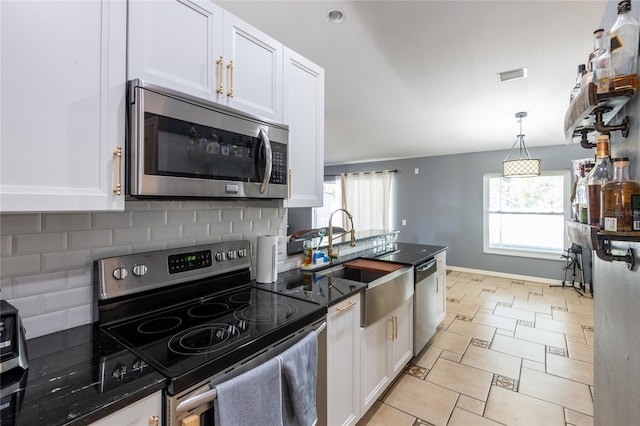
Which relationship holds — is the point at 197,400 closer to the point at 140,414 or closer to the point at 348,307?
the point at 140,414

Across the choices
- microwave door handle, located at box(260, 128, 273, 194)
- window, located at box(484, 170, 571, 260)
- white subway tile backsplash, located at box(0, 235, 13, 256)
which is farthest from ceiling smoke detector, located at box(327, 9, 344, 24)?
window, located at box(484, 170, 571, 260)

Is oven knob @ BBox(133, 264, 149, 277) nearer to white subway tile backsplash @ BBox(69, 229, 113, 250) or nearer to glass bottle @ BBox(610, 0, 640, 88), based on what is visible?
white subway tile backsplash @ BBox(69, 229, 113, 250)

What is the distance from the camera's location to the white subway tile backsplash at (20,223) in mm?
1031

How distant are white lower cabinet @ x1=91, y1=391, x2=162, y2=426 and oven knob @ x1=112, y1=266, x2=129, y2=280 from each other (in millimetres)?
608

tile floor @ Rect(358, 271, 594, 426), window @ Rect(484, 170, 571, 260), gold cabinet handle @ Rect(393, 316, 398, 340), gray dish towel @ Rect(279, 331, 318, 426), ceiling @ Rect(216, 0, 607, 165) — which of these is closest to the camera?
gray dish towel @ Rect(279, 331, 318, 426)

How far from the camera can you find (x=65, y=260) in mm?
1153

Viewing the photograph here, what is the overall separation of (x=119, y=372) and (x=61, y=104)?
84 cm

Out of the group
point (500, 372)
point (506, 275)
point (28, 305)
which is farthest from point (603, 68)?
point (506, 275)

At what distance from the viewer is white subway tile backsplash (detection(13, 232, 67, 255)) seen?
1.06m

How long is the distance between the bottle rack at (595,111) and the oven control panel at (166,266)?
1604 millimetres

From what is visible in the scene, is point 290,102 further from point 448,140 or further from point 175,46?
point 448,140

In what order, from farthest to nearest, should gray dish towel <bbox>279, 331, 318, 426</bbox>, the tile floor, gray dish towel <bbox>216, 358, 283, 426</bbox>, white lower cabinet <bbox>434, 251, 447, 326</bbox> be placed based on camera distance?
white lower cabinet <bbox>434, 251, 447, 326</bbox>
the tile floor
gray dish towel <bbox>279, 331, 318, 426</bbox>
gray dish towel <bbox>216, 358, 283, 426</bbox>

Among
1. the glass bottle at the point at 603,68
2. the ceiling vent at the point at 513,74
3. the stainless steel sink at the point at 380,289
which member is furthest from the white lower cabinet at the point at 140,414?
the ceiling vent at the point at 513,74

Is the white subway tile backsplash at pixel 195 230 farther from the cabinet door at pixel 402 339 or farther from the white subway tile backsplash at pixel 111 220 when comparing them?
the cabinet door at pixel 402 339
